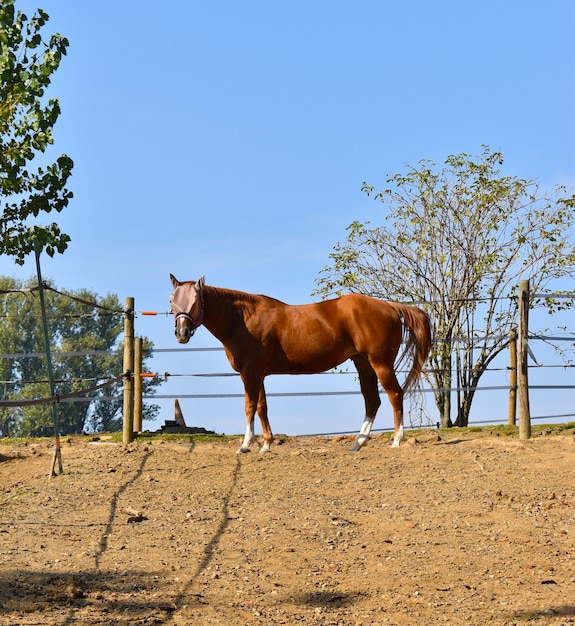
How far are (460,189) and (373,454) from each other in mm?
7630

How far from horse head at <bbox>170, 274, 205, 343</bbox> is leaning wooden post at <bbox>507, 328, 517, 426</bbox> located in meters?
5.00

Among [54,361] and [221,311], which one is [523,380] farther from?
[54,361]

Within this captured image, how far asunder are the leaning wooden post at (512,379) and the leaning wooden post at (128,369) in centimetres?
550

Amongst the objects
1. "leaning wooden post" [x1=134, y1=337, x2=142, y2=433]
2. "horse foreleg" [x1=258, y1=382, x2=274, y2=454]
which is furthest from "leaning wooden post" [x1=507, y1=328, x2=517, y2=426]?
"leaning wooden post" [x1=134, y1=337, x2=142, y2=433]


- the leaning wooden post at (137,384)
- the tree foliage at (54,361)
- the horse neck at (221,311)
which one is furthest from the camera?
the tree foliage at (54,361)

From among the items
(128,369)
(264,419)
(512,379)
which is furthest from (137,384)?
(512,379)

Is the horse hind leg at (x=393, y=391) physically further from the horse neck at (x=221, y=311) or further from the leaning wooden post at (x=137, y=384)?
the leaning wooden post at (x=137, y=384)

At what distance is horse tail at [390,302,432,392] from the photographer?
1059 cm

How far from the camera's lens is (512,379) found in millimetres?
12539

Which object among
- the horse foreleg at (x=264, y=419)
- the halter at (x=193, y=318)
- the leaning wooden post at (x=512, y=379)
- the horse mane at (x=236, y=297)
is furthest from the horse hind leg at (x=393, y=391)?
the leaning wooden post at (x=512, y=379)

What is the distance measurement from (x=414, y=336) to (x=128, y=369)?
152 inches

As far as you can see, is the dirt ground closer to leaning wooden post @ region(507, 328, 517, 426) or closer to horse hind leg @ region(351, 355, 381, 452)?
horse hind leg @ region(351, 355, 381, 452)

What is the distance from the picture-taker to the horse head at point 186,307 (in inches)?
388

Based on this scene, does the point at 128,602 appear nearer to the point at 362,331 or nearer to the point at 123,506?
the point at 123,506
